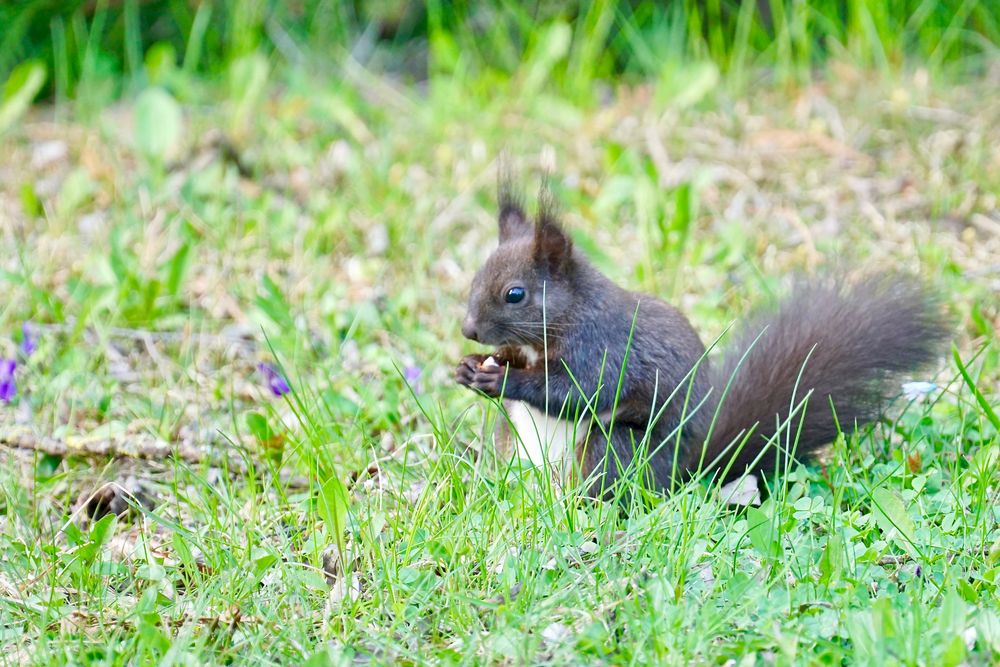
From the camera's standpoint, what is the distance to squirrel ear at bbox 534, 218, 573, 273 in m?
2.71

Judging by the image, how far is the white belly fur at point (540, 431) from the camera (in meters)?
2.66

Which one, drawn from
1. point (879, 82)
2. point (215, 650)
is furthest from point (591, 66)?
point (215, 650)

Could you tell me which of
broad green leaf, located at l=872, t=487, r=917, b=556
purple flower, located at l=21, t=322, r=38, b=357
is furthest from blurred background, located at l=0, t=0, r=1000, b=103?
broad green leaf, located at l=872, t=487, r=917, b=556

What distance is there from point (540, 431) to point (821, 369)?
0.64m

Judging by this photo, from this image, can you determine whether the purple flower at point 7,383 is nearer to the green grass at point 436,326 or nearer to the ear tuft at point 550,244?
the green grass at point 436,326

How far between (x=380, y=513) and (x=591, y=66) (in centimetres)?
340

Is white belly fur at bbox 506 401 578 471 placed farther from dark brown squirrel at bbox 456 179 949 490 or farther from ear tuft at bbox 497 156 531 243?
ear tuft at bbox 497 156 531 243

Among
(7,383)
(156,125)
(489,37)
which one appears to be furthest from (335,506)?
(489,37)

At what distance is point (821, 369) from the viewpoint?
2592 mm

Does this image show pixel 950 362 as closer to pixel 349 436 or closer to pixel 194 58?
pixel 349 436

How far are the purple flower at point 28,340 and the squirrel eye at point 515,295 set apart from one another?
4.54 feet

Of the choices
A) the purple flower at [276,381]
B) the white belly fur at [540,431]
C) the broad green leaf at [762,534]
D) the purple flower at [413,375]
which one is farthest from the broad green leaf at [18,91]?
the broad green leaf at [762,534]

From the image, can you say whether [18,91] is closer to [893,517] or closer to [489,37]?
[489,37]

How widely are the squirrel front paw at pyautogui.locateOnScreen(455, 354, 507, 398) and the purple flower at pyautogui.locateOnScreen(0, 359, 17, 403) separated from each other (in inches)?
45.3
